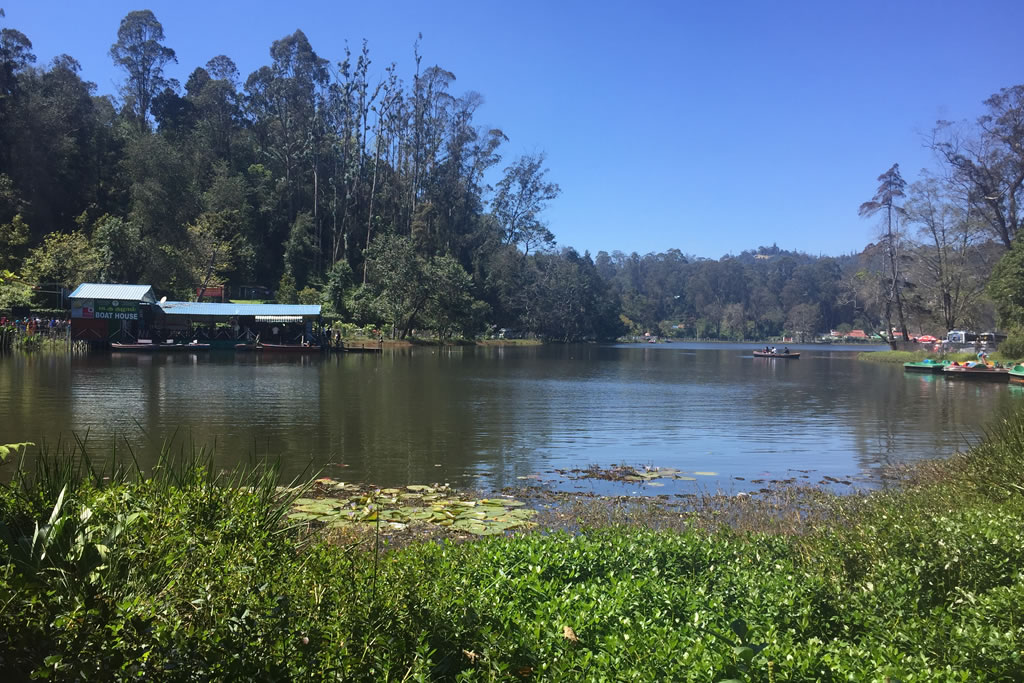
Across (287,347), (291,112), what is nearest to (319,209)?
(291,112)

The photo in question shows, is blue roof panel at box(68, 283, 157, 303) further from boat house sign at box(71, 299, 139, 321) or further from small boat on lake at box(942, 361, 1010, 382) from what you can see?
small boat on lake at box(942, 361, 1010, 382)

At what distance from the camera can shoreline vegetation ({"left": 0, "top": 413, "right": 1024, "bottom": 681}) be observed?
2.81 metres

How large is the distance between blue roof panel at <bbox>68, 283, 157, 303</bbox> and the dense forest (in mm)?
3176

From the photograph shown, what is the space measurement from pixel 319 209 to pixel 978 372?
217 feet

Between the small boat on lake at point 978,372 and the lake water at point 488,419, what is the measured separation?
2679 millimetres

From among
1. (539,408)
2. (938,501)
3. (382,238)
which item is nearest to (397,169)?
(382,238)

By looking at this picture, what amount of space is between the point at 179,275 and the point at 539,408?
159 feet

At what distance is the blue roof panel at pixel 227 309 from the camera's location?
49.6m

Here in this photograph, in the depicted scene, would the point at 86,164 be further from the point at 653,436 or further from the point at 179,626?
the point at 179,626

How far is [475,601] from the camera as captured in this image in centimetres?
363

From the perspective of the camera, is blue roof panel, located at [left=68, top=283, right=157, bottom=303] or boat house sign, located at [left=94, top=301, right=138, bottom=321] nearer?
blue roof panel, located at [left=68, top=283, right=157, bottom=303]

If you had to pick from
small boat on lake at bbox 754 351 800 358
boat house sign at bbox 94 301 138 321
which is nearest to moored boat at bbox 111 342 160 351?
boat house sign at bbox 94 301 138 321

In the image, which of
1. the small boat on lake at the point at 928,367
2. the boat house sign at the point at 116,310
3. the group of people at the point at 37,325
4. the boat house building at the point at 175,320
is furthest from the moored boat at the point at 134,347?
the small boat on lake at the point at 928,367

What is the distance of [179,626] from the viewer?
288cm
